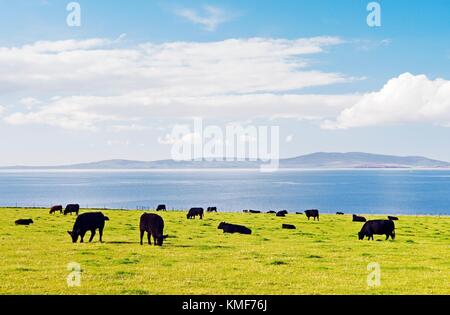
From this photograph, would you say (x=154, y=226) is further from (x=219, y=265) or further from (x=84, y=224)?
(x=219, y=265)

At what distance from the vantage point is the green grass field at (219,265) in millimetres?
16516

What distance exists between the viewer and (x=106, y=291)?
620 inches

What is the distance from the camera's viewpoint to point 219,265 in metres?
21.1

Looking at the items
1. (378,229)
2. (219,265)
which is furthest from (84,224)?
(378,229)

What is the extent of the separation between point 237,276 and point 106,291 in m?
5.29

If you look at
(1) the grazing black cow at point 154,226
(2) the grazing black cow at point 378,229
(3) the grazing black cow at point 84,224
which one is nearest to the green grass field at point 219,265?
(1) the grazing black cow at point 154,226

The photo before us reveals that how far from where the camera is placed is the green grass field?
54.2 feet
